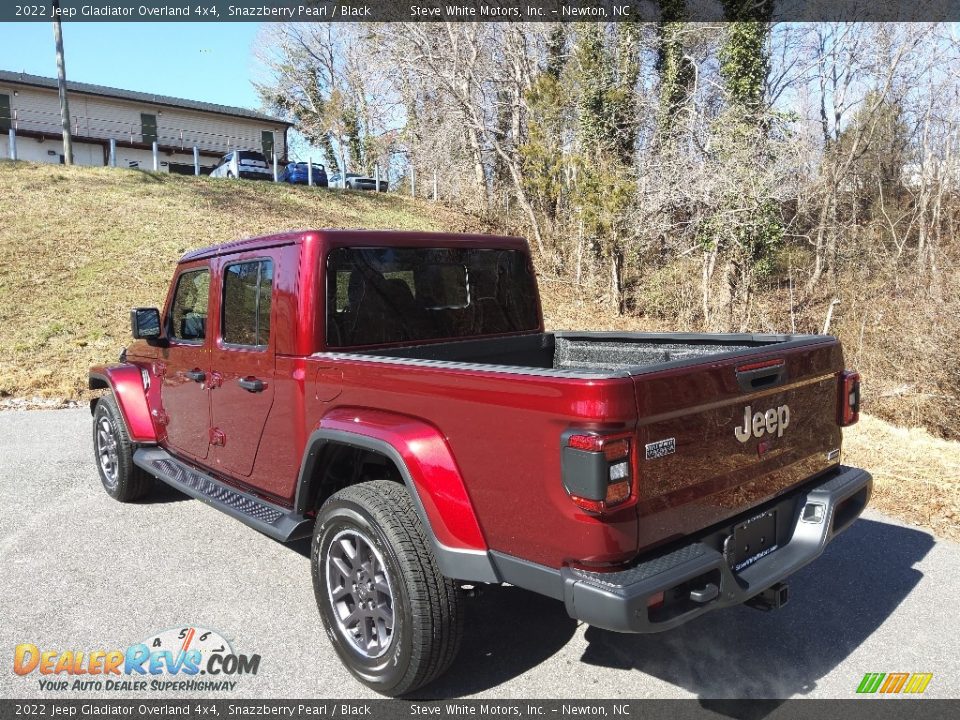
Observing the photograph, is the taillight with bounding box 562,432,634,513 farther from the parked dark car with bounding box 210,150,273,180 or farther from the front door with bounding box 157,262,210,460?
the parked dark car with bounding box 210,150,273,180

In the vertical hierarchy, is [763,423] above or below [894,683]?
above

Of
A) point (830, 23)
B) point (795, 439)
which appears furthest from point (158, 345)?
point (830, 23)

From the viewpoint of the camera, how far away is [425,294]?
13.0ft

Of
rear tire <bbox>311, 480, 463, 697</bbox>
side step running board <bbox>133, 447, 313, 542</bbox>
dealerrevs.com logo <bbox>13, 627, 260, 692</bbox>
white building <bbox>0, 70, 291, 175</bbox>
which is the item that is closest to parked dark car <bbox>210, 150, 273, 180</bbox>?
white building <bbox>0, 70, 291, 175</bbox>

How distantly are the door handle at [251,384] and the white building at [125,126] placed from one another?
1401 inches

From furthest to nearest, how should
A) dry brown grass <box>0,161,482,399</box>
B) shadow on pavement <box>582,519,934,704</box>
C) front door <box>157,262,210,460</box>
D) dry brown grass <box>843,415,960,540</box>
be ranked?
dry brown grass <box>0,161,482,399</box>
dry brown grass <box>843,415,960,540</box>
front door <box>157,262,210,460</box>
shadow on pavement <box>582,519,934,704</box>

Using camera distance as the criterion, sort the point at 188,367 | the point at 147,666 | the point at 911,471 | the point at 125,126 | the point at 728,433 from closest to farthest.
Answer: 1. the point at 728,433
2. the point at 147,666
3. the point at 188,367
4. the point at 911,471
5. the point at 125,126

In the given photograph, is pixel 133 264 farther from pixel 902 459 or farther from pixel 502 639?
pixel 902 459

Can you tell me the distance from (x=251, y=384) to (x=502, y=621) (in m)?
1.81

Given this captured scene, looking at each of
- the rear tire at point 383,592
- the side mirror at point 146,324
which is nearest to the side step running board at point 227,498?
the rear tire at point 383,592

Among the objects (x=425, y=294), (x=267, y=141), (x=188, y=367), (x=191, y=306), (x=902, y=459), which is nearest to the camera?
(x=425, y=294)

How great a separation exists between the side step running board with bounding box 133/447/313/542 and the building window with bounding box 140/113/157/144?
138 ft

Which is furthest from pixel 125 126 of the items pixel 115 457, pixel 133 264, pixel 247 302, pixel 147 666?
pixel 147 666

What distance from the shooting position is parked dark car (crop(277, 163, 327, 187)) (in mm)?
29989
